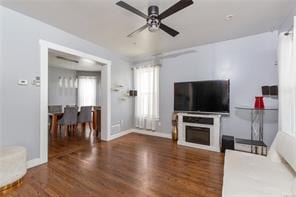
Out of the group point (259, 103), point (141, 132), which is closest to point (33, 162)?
point (141, 132)

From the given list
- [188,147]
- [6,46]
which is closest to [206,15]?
[188,147]

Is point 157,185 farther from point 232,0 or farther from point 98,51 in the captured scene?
point 98,51

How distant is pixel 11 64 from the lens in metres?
2.42

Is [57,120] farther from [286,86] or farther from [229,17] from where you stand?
[286,86]

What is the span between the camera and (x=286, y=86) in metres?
2.25

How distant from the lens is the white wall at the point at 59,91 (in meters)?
6.66

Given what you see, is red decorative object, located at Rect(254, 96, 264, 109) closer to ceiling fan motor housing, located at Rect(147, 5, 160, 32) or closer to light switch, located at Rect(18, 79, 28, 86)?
ceiling fan motor housing, located at Rect(147, 5, 160, 32)

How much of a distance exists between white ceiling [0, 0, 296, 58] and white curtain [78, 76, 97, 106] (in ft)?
14.4

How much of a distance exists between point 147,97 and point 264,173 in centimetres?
383

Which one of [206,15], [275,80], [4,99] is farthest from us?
[275,80]

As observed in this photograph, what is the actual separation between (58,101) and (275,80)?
7740mm

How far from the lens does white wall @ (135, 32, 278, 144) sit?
10.9 feet

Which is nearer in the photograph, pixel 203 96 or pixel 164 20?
pixel 164 20

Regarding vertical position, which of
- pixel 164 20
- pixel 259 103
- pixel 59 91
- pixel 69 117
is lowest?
pixel 69 117
